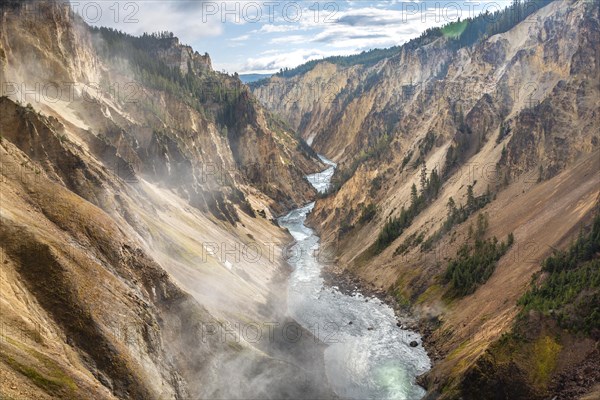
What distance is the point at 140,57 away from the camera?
475 ft

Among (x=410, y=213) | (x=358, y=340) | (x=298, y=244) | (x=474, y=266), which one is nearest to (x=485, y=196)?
(x=410, y=213)

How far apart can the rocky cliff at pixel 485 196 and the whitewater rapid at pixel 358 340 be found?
8.35 ft

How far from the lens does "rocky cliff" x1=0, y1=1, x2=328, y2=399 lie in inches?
1048

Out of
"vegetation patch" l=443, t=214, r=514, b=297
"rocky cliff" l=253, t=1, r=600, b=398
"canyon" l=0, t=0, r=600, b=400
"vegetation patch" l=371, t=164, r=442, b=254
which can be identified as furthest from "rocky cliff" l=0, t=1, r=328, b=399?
"vegetation patch" l=443, t=214, r=514, b=297

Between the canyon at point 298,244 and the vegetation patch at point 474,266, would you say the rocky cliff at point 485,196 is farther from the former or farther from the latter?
the canyon at point 298,244

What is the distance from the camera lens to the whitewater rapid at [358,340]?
44812mm

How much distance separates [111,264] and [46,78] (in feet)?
139

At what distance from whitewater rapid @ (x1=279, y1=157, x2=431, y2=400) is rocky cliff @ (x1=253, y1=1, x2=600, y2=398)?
2.55 m

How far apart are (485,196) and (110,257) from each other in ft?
186

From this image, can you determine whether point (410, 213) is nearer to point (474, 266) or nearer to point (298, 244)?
point (298, 244)

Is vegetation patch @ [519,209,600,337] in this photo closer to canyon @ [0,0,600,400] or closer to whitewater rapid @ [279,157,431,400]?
canyon @ [0,0,600,400]

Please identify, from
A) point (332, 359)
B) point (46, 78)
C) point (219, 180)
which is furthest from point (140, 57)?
point (332, 359)

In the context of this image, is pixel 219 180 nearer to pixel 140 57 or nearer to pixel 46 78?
pixel 46 78

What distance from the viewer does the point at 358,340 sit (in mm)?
54938
